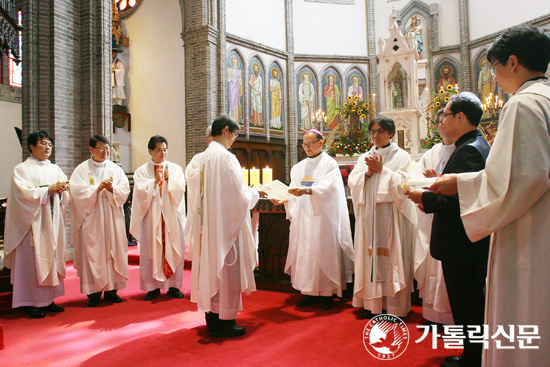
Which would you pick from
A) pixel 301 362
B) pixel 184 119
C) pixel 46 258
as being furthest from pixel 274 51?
pixel 301 362

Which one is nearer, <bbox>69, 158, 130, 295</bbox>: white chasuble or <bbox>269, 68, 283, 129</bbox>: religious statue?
<bbox>69, 158, 130, 295</bbox>: white chasuble

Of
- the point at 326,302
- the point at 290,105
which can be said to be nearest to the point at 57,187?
the point at 326,302

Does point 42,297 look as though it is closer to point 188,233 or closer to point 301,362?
point 188,233

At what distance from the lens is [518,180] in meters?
1.60

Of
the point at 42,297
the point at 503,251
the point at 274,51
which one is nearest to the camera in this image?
the point at 503,251

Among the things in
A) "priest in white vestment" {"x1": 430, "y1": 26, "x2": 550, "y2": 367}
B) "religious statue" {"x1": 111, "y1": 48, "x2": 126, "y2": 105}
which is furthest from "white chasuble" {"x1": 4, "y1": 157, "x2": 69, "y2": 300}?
"religious statue" {"x1": 111, "y1": 48, "x2": 126, "y2": 105}

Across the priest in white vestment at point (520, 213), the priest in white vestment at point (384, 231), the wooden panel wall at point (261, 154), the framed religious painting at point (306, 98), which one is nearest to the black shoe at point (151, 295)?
the priest in white vestment at point (384, 231)

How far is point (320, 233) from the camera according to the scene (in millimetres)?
4238

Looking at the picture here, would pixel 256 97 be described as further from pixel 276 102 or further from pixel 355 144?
pixel 355 144

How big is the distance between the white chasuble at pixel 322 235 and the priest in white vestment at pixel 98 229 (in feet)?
6.89

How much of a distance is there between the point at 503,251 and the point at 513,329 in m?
0.33

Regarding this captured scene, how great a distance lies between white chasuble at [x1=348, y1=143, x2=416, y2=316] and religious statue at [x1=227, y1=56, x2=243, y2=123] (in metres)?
8.45

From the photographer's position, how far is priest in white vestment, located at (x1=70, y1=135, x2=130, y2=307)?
14.5ft

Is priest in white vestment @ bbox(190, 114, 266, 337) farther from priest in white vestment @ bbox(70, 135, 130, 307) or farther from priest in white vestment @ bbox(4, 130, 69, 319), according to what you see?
priest in white vestment @ bbox(4, 130, 69, 319)
